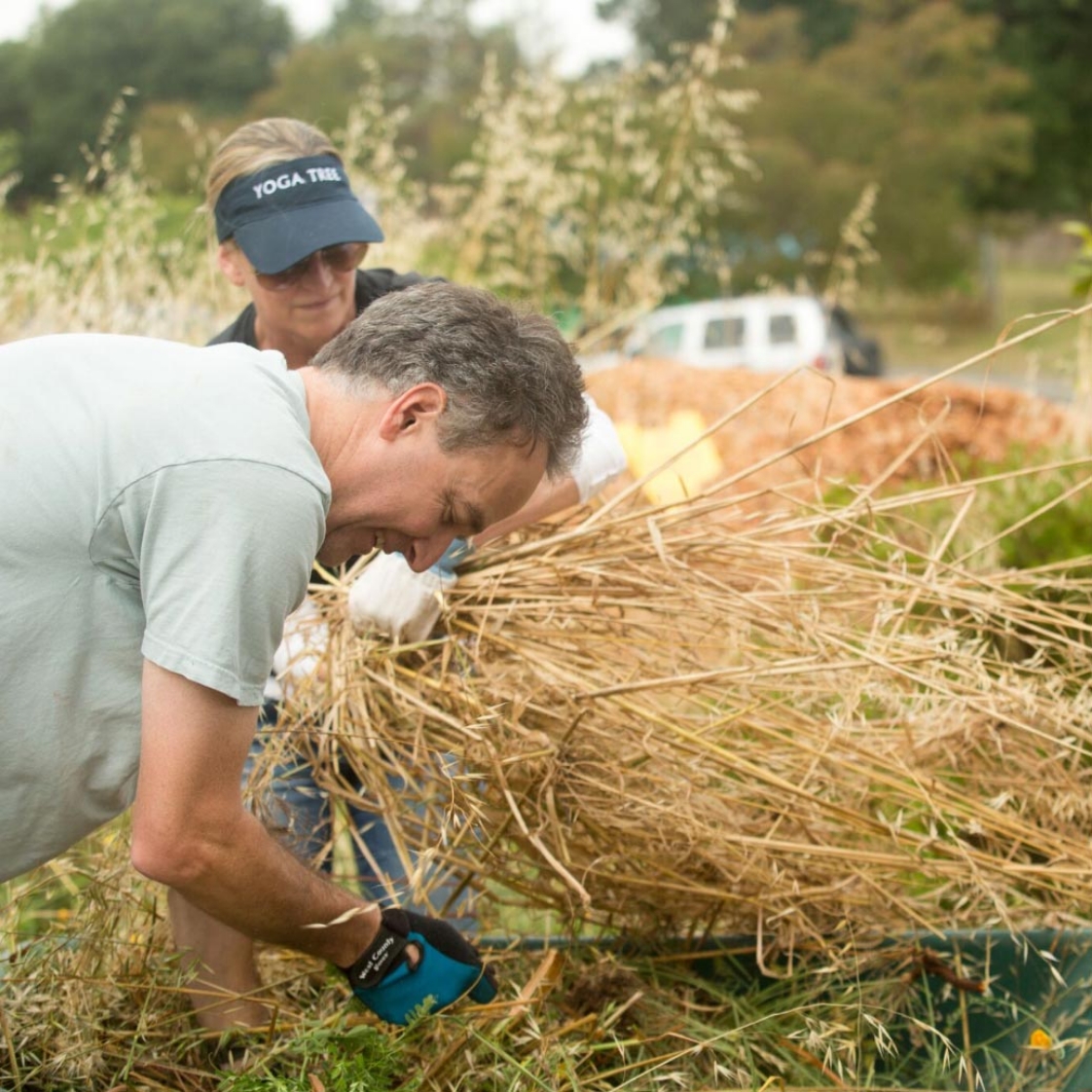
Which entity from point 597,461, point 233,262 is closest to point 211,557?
point 597,461

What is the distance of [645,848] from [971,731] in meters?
0.61

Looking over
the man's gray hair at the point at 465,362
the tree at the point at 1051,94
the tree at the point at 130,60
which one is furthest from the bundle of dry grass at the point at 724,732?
the tree at the point at 130,60

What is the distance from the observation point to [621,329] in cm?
578

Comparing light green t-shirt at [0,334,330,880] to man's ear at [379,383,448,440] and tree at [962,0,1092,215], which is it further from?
tree at [962,0,1092,215]

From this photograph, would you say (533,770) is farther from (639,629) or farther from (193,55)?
(193,55)

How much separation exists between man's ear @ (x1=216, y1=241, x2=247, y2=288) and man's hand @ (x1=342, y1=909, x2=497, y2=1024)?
121 centimetres

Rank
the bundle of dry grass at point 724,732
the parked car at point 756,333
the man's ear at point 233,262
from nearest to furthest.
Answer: the bundle of dry grass at point 724,732 < the man's ear at point 233,262 < the parked car at point 756,333

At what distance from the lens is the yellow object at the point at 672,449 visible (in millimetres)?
4277

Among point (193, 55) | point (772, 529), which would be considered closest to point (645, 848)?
point (772, 529)

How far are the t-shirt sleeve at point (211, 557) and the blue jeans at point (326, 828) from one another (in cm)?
65

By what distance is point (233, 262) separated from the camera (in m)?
2.43

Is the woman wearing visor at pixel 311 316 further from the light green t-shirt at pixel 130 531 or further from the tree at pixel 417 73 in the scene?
the tree at pixel 417 73

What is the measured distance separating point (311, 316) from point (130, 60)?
135ft

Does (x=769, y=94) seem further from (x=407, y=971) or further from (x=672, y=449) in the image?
(x=407, y=971)
